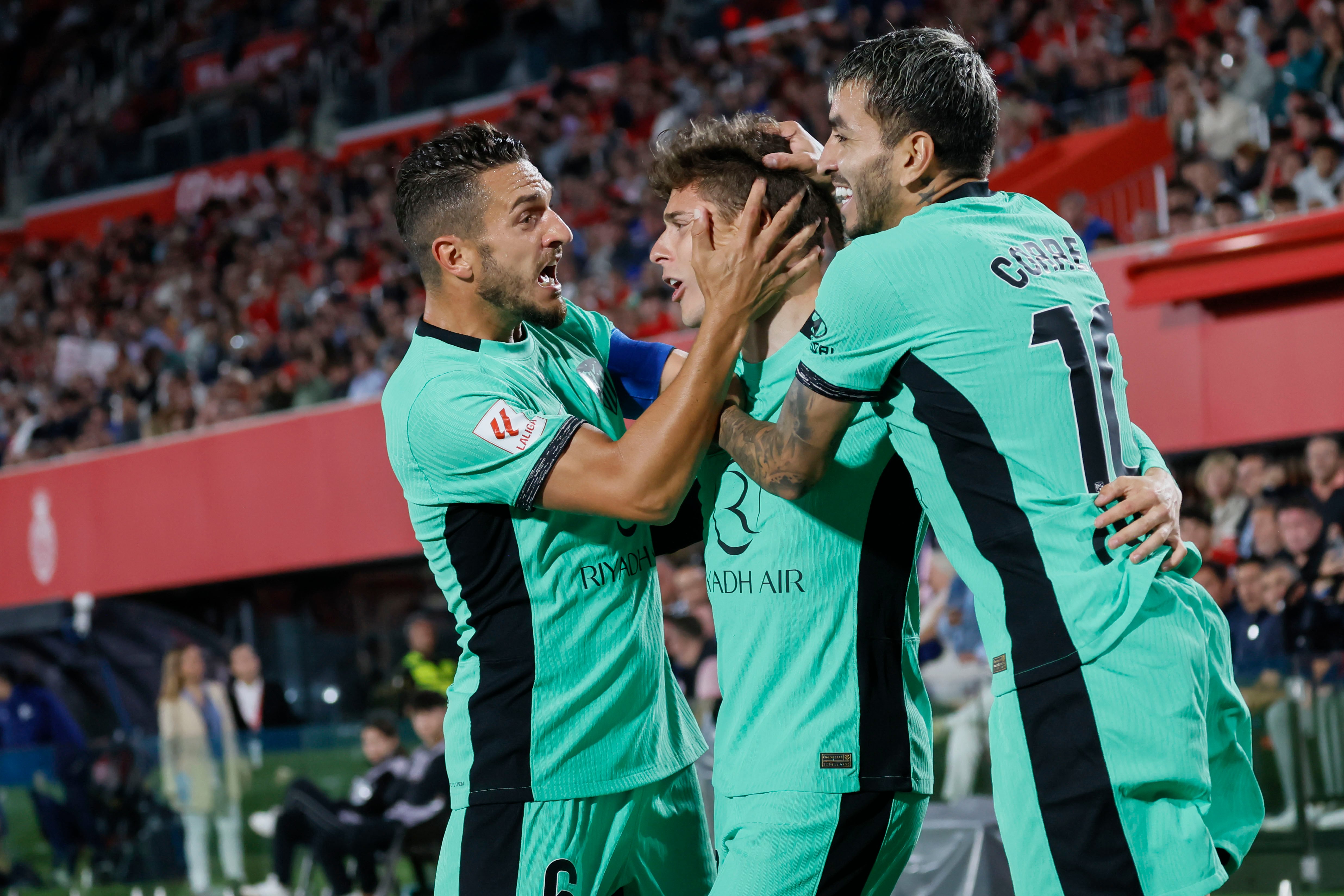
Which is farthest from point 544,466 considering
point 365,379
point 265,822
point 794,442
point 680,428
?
point 365,379

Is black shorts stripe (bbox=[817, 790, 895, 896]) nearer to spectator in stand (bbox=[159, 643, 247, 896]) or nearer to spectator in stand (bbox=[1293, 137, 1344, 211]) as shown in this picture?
spectator in stand (bbox=[159, 643, 247, 896])

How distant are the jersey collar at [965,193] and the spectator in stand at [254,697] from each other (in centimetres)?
875

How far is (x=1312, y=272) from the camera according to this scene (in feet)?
29.2

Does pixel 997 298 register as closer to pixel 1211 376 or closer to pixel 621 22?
pixel 1211 376

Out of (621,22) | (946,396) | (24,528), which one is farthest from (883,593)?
(621,22)

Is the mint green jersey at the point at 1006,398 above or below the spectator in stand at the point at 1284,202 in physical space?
below

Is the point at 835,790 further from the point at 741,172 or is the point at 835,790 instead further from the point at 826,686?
the point at 741,172

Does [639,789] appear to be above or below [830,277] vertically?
below

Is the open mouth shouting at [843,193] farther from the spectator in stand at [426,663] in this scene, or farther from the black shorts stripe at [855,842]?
the spectator in stand at [426,663]

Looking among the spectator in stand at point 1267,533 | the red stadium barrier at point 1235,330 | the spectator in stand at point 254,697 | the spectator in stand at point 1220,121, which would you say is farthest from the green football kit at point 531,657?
the spectator in stand at point 1220,121

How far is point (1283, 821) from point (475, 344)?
4.04m

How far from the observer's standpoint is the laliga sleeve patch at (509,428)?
3002 mm

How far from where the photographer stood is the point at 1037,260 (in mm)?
2609

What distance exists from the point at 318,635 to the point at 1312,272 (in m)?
11.3
